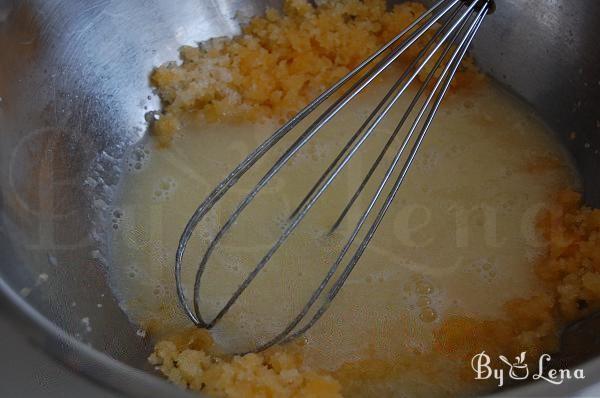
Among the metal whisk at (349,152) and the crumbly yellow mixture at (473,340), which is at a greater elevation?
the metal whisk at (349,152)

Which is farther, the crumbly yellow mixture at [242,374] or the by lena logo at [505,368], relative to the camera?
the by lena logo at [505,368]

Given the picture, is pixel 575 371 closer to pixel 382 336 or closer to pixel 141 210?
pixel 382 336

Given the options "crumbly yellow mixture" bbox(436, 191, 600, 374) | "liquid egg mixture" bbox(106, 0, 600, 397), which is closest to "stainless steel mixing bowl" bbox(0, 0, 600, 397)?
"liquid egg mixture" bbox(106, 0, 600, 397)

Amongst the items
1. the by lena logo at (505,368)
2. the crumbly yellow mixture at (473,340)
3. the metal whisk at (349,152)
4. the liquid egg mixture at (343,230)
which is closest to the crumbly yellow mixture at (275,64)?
the liquid egg mixture at (343,230)

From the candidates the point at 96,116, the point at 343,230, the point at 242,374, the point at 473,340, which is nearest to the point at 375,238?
the point at 343,230

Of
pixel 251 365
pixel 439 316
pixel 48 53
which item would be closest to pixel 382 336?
pixel 439 316

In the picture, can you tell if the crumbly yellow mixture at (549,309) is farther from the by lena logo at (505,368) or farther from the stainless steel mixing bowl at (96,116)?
the stainless steel mixing bowl at (96,116)
